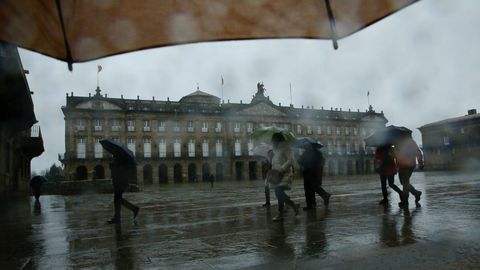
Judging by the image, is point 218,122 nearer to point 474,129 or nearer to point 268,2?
point 474,129

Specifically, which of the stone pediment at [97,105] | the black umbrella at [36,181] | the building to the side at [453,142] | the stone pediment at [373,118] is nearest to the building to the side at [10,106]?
the black umbrella at [36,181]

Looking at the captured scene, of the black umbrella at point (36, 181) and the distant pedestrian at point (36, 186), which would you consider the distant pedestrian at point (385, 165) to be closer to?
the distant pedestrian at point (36, 186)

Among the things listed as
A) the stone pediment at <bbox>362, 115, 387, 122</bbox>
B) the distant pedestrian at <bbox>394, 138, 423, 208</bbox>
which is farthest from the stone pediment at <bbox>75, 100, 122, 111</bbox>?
the distant pedestrian at <bbox>394, 138, 423, 208</bbox>

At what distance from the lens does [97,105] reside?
173 ft

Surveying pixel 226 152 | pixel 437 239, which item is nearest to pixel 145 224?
pixel 437 239

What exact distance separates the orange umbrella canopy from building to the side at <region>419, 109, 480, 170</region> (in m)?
63.2

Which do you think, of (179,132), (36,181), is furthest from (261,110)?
(36,181)

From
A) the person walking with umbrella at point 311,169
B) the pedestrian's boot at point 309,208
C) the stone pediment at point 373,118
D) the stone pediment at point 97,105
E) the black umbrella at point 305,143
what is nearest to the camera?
the pedestrian's boot at point 309,208

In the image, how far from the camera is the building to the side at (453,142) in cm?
6062

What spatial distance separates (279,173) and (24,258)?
3.78 m

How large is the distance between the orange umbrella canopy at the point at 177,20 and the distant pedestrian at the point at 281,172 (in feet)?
15.0

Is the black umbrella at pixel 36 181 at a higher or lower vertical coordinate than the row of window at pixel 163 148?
lower

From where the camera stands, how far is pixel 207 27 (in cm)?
200

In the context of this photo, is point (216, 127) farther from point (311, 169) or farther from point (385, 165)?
point (385, 165)
